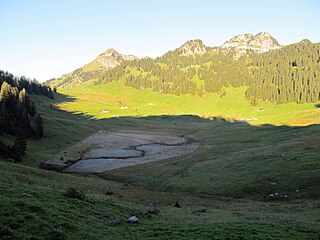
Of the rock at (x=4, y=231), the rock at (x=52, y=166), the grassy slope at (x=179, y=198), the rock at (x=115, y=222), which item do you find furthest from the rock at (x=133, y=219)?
the rock at (x=52, y=166)

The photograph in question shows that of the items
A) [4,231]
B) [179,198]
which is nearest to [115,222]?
[4,231]

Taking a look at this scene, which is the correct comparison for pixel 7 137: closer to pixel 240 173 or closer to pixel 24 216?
pixel 240 173

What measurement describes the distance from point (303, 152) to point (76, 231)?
5420cm

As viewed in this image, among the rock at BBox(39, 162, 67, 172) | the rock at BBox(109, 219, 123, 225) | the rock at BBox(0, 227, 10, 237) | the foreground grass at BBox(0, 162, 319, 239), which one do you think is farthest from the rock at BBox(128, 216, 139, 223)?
the rock at BBox(39, 162, 67, 172)

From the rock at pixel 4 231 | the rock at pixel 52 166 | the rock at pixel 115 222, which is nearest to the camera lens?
the rock at pixel 4 231

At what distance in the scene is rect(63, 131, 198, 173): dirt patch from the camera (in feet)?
266

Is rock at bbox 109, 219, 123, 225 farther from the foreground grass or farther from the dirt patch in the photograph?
the dirt patch

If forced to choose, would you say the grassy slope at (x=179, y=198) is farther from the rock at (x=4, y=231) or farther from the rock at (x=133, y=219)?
the rock at (x=133, y=219)

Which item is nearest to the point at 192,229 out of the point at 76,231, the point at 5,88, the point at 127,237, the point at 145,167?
the point at 127,237

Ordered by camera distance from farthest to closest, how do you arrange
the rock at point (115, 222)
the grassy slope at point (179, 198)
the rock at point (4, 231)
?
the rock at point (115, 222)
the grassy slope at point (179, 198)
the rock at point (4, 231)

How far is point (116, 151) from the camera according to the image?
99.2m

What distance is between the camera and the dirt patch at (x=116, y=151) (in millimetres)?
80938

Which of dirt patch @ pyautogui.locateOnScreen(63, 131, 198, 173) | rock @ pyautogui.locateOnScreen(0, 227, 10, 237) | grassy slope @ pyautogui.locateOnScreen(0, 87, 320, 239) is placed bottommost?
dirt patch @ pyautogui.locateOnScreen(63, 131, 198, 173)

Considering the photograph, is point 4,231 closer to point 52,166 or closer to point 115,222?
point 115,222
